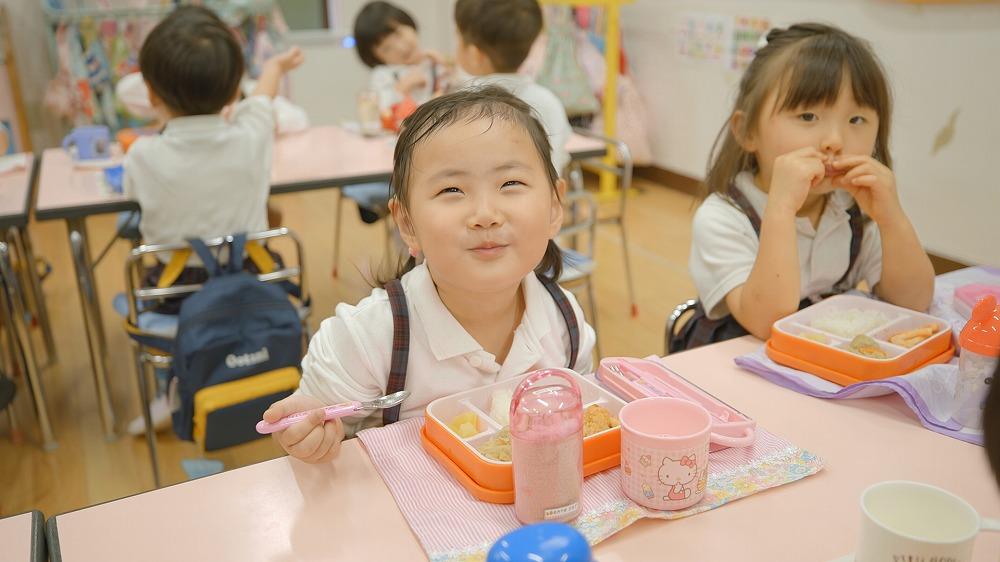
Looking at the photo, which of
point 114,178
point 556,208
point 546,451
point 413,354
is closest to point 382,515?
point 546,451

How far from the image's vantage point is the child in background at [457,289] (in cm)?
110

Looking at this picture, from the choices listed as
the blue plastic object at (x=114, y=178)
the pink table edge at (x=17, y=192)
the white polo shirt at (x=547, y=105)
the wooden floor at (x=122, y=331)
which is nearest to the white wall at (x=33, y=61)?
the wooden floor at (x=122, y=331)

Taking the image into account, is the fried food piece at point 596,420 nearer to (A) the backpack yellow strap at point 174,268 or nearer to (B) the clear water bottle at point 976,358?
(B) the clear water bottle at point 976,358

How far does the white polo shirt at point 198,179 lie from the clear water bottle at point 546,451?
5.44 ft

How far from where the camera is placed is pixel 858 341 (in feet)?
4.27

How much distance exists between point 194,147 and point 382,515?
5.34 ft

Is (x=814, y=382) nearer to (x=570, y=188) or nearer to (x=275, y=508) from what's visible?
(x=275, y=508)

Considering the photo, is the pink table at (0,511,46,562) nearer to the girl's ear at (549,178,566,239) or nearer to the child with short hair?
the girl's ear at (549,178,566,239)

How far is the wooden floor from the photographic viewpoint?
96.3 inches

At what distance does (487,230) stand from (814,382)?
0.55m

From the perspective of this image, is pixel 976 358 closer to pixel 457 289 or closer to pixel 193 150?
pixel 457 289

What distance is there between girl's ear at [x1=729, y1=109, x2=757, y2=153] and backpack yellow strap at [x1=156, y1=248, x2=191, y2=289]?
1439 mm

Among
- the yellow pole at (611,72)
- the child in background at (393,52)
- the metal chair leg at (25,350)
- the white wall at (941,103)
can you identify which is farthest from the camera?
the yellow pole at (611,72)

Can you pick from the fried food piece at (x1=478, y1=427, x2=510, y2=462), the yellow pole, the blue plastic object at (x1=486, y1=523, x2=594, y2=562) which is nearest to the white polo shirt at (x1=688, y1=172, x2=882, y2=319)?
the fried food piece at (x1=478, y1=427, x2=510, y2=462)
